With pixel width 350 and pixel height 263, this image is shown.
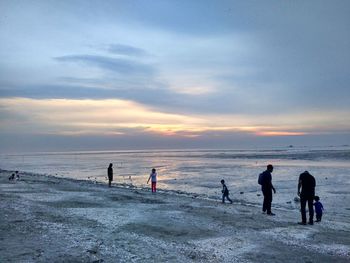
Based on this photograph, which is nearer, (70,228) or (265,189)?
(70,228)

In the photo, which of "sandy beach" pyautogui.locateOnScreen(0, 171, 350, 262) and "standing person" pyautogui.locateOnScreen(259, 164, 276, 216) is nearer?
"sandy beach" pyautogui.locateOnScreen(0, 171, 350, 262)

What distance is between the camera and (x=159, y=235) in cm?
1273

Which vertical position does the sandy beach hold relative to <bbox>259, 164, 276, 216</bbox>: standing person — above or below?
below

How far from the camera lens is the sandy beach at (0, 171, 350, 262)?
10.3m

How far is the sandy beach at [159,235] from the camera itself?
10.3 meters

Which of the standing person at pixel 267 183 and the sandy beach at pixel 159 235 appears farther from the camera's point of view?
the standing person at pixel 267 183

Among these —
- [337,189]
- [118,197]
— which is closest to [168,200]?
[118,197]

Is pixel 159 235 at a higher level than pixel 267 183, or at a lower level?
lower

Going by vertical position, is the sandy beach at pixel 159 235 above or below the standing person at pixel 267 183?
below

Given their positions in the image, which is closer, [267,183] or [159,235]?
[159,235]

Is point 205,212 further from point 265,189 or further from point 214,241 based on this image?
point 214,241

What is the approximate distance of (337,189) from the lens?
32.9 m

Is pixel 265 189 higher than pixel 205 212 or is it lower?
higher

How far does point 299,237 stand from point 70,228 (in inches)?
316
